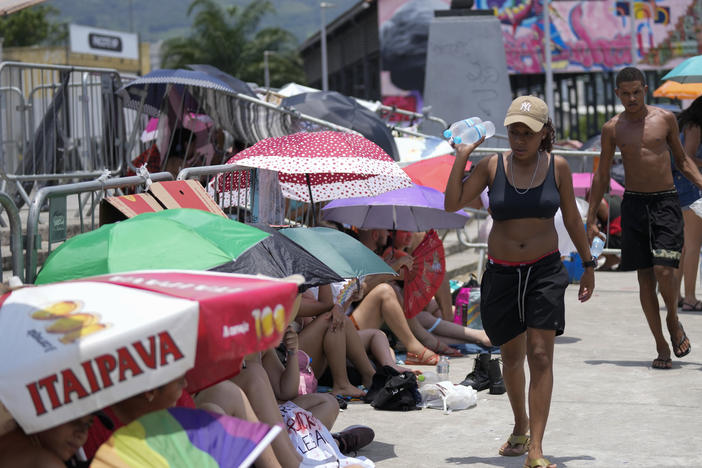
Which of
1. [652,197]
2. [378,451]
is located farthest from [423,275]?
[378,451]

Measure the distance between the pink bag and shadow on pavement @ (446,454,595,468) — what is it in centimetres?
113

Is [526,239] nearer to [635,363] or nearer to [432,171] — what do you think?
[635,363]

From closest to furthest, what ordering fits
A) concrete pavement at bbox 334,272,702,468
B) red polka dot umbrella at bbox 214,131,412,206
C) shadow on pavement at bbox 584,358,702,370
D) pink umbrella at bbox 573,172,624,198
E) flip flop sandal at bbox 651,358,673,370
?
concrete pavement at bbox 334,272,702,468, red polka dot umbrella at bbox 214,131,412,206, flip flop sandal at bbox 651,358,673,370, shadow on pavement at bbox 584,358,702,370, pink umbrella at bbox 573,172,624,198

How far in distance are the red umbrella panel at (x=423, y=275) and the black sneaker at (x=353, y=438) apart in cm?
277

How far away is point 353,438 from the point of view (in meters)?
5.98

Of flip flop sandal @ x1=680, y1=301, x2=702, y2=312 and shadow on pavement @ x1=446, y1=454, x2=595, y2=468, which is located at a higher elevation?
shadow on pavement @ x1=446, y1=454, x2=595, y2=468

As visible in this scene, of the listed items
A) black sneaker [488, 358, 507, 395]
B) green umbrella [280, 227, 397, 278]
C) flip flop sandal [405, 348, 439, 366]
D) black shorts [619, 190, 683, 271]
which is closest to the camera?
green umbrella [280, 227, 397, 278]

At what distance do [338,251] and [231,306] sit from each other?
7.70ft

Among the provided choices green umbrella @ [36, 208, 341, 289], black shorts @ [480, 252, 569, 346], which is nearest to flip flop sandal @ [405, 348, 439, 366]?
black shorts @ [480, 252, 569, 346]

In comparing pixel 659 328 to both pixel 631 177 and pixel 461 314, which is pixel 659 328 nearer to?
pixel 631 177

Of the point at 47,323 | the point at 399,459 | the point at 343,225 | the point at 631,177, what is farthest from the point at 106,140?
the point at 47,323

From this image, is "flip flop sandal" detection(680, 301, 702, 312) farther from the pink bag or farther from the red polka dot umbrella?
the pink bag

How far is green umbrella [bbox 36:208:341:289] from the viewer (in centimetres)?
421

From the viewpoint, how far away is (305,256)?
5098 millimetres
